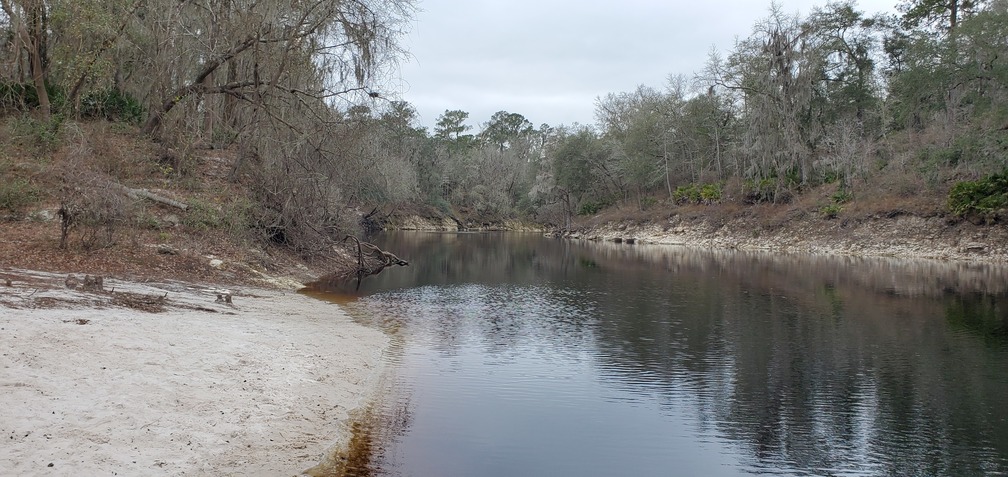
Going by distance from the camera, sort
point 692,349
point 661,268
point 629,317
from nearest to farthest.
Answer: point 692,349, point 629,317, point 661,268

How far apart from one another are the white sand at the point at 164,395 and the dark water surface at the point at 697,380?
1.14 m

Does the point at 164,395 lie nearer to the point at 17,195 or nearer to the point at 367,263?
the point at 17,195

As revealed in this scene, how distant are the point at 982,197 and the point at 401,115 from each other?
3223 cm

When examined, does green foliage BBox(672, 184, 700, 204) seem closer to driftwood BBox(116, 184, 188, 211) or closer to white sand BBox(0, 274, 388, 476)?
driftwood BBox(116, 184, 188, 211)

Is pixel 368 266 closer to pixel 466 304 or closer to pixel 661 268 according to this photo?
pixel 466 304

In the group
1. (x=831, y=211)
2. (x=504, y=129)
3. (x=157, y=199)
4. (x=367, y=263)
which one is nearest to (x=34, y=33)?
(x=157, y=199)

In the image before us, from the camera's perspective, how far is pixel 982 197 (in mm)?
38250

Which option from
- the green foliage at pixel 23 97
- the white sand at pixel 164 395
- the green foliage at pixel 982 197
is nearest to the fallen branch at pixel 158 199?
the green foliage at pixel 23 97

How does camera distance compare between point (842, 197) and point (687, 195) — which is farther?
point (687, 195)

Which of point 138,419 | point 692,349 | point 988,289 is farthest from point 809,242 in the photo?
point 138,419

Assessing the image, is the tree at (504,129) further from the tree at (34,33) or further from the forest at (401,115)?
the tree at (34,33)

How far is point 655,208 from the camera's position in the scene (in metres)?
70.7

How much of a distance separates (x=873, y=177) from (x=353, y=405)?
49.5 meters

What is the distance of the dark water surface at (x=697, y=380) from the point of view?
27.8ft
